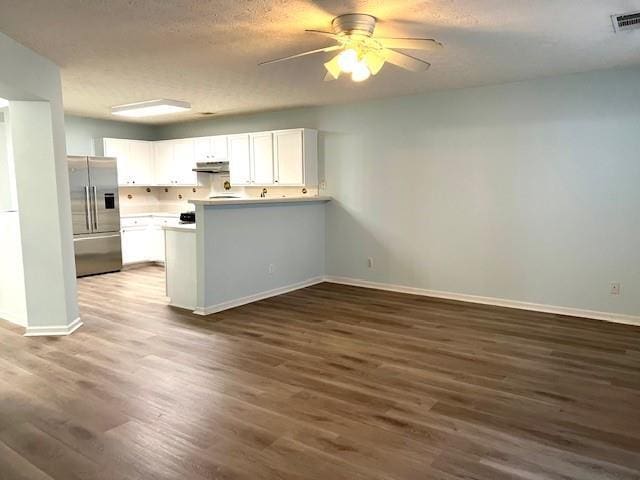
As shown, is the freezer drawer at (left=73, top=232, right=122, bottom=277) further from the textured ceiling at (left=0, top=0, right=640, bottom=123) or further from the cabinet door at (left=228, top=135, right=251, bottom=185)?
the textured ceiling at (left=0, top=0, right=640, bottom=123)

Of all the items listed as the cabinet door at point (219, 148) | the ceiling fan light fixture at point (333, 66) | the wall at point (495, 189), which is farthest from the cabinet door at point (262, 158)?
the ceiling fan light fixture at point (333, 66)

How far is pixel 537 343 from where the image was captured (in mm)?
3938

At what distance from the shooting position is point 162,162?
813cm

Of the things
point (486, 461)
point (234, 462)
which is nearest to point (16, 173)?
point (234, 462)

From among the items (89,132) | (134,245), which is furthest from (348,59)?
(89,132)

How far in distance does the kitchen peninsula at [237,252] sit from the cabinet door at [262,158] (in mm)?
896

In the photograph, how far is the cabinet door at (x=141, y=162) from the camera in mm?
7879

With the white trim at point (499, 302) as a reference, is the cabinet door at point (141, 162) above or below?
above

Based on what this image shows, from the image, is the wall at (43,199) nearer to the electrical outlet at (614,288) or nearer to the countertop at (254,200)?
the countertop at (254,200)

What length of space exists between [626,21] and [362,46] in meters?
1.75

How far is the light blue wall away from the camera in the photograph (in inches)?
288

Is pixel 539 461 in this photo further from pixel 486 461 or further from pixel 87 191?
pixel 87 191

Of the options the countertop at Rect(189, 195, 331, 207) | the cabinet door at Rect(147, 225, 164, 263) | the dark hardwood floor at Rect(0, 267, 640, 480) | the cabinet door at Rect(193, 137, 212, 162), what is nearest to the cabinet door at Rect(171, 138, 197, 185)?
the cabinet door at Rect(193, 137, 212, 162)

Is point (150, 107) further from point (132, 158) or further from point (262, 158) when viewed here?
point (132, 158)
